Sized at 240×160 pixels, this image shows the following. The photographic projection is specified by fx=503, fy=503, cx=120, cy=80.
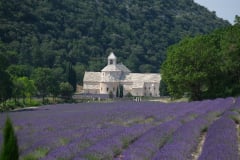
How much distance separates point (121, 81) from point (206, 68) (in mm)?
101181

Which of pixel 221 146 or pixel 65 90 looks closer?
pixel 221 146

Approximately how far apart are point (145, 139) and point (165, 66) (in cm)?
4399

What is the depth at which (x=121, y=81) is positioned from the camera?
6014 inches

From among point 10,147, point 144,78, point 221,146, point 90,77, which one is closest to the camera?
point 10,147

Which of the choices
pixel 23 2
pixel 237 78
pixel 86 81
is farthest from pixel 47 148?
pixel 23 2

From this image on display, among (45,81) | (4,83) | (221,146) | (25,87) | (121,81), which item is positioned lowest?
(221,146)

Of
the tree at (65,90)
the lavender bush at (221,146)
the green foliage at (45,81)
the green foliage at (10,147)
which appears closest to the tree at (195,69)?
the green foliage at (45,81)

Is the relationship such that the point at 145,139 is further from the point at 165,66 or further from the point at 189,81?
the point at 165,66

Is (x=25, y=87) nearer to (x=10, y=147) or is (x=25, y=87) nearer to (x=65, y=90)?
(x=65, y=90)

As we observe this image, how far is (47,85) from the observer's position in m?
87.3

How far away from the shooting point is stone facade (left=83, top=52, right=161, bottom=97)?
151 meters

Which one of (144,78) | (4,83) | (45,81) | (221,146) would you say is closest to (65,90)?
(45,81)

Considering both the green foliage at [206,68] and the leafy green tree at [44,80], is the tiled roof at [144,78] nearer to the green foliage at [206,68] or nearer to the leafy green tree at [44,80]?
the leafy green tree at [44,80]

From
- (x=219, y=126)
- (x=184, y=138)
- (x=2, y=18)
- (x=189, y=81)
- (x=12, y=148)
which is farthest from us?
(x=2, y=18)
